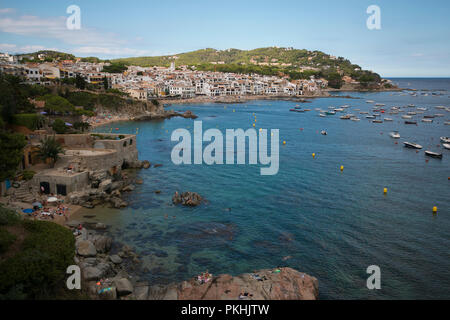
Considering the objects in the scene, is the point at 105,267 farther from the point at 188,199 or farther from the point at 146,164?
the point at 146,164

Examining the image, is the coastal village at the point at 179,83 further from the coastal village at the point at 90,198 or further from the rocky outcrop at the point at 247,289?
the rocky outcrop at the point at 247,289

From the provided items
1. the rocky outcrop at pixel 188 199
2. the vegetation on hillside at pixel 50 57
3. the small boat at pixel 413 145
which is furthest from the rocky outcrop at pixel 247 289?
the vegetation on hillside at pixel 50 57

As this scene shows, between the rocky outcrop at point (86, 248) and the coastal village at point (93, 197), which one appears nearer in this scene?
the coastal village at point (93, 197)

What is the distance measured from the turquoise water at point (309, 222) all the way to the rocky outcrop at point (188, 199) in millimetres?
506

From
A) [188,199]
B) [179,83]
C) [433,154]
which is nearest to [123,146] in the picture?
[188,199]

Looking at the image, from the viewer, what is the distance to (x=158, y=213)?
2042cm

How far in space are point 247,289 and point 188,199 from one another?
11.1 metres

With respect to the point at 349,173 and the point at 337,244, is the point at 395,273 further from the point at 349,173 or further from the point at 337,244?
the point at 349,173

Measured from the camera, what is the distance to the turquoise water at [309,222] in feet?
48.0

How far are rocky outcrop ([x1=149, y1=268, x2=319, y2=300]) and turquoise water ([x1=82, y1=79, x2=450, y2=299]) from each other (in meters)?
1.32

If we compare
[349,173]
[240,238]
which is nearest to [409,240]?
[240,238]

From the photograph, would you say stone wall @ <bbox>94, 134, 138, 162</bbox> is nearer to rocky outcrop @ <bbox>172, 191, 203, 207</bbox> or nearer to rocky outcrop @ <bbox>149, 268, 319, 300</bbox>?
rocky outcrop @ <bbox>172, 191, 203, 207</bbox>
